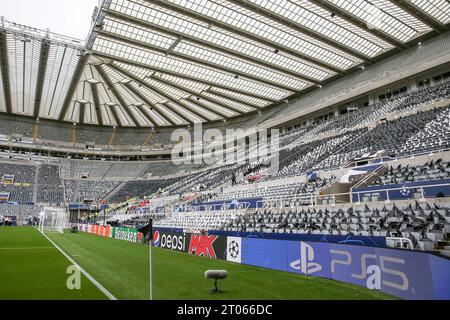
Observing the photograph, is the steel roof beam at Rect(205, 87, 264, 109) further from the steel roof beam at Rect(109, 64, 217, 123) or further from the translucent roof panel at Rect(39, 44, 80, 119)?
the translucent roof panel at Rect(39, 44, 80, 119)

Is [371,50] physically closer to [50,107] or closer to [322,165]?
[322,165]

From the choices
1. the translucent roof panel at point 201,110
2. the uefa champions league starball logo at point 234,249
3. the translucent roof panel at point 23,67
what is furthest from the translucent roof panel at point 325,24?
the translucent roof panel at point 201,110

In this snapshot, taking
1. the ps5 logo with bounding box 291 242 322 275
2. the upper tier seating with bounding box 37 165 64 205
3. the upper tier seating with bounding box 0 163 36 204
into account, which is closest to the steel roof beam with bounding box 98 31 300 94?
the ps5 logo with bounding box 291 242 322 275

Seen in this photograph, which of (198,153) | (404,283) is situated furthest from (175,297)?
(198,153)

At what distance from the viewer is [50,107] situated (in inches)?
2409

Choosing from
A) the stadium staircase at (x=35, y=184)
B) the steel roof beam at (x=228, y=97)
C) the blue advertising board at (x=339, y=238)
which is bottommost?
the blue advertising board at (x=339, y=238)

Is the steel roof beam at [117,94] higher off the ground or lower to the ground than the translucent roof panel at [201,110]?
higher

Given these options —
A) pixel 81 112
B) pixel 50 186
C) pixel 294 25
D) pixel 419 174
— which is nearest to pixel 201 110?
pixel 81 112

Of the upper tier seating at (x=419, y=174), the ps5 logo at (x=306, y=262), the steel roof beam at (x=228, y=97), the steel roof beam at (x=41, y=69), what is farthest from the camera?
the steel roof beam at (x=228, y=97)

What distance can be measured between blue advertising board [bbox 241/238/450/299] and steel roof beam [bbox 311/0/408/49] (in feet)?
78.1

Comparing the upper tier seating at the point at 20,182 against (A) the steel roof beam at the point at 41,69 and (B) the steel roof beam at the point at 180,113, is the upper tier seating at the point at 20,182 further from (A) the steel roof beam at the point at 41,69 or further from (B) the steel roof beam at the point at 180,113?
(B) the steel roof beam at the point at 180,113

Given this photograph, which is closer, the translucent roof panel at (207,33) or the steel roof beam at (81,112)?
the translucent roof panel at (207,33)

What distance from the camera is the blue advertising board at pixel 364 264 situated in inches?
243
